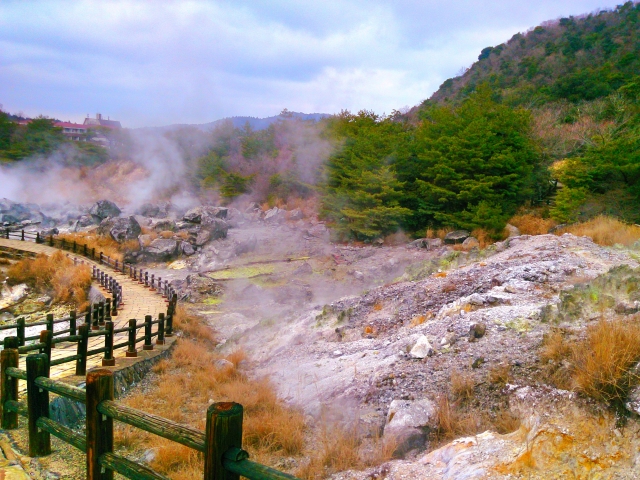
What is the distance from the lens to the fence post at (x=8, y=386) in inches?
152

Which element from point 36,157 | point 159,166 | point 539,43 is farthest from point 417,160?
point 539,43

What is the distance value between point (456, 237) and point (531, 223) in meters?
2.85

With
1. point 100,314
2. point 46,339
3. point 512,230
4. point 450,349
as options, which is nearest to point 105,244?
point 100,314

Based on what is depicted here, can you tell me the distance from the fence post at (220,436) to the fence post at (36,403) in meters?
2.02

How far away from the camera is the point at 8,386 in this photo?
3871mm

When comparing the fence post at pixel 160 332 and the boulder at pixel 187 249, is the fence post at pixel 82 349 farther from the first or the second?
the boulder at pixel 187 249

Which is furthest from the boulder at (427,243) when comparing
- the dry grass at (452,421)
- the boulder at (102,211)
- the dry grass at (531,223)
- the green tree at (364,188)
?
the boulder at (102,211)

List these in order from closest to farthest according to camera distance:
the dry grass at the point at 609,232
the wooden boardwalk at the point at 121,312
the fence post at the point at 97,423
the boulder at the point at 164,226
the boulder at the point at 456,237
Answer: the fence post at the point at 97,423
the wooden boardwalk at the point at 121,312
the dry grass at the point at 609,232
the boulder at the point at 456,237
the boulder at the point at 164,226

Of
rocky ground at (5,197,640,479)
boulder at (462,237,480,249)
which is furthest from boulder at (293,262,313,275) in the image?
boulder at (462,237,480,249)

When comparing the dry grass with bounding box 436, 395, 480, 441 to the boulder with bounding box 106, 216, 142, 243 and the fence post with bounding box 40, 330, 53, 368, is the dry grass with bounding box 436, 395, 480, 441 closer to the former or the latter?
the fence post with bounding box 40, 330, 53, 368

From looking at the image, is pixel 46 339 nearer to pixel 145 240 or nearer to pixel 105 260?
pixel 105 260

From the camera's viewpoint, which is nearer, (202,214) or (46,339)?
(46,339)

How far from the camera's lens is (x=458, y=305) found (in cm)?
755

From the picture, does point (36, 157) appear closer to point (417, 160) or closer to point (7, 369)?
point (417, 160)
